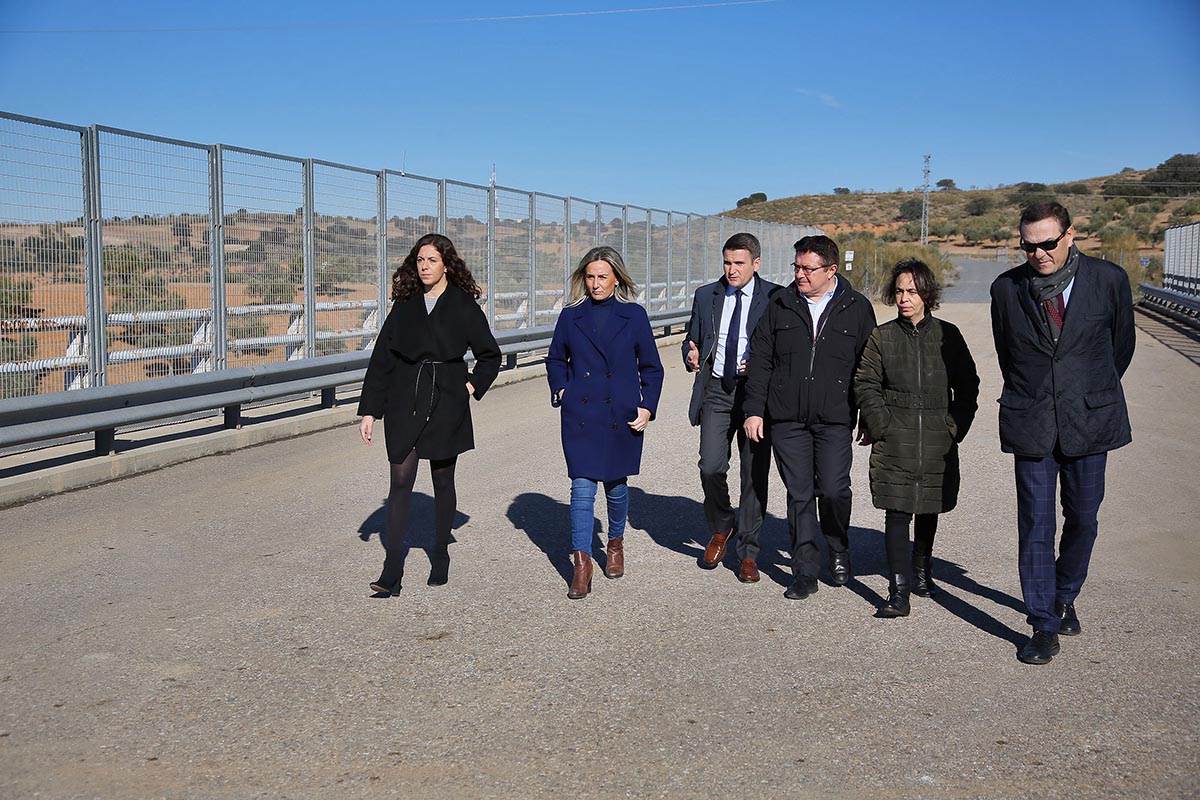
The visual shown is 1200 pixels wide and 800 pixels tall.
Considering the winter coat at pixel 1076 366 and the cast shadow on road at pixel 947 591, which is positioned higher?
the winter coat at pixel 1076 366

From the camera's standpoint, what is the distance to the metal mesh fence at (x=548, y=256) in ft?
70.1

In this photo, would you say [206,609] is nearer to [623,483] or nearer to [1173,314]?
[623,483]

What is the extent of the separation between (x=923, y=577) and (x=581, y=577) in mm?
1753

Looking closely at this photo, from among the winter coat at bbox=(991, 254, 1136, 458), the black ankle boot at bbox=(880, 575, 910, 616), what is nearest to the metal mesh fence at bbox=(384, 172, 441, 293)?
the black ankle boot at bbox=(880, 575, 910, 616)

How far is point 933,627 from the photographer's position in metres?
6.00

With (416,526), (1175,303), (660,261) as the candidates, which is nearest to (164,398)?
(416,526)

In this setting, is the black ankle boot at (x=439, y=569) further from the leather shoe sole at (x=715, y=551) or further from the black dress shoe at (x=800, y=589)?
the black dress shoe at (x=800, y=589)

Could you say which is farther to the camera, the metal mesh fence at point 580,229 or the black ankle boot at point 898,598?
the metal mesh fence at point 580,229

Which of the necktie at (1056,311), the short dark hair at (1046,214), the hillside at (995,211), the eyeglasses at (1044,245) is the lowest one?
the necktie at (1056,311)

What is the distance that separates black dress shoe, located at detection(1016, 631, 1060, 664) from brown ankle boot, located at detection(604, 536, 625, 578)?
7.22ft

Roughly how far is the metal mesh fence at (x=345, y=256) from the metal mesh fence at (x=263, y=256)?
0.38m

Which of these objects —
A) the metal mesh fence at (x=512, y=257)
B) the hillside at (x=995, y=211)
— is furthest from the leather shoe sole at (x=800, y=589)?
the hillside at (x=995, y=211)

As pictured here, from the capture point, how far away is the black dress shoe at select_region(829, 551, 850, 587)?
677 centimetres

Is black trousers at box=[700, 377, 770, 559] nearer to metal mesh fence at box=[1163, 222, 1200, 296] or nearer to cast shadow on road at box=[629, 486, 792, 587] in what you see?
cast shadow on road at box=[629, 486, 792, 587]
